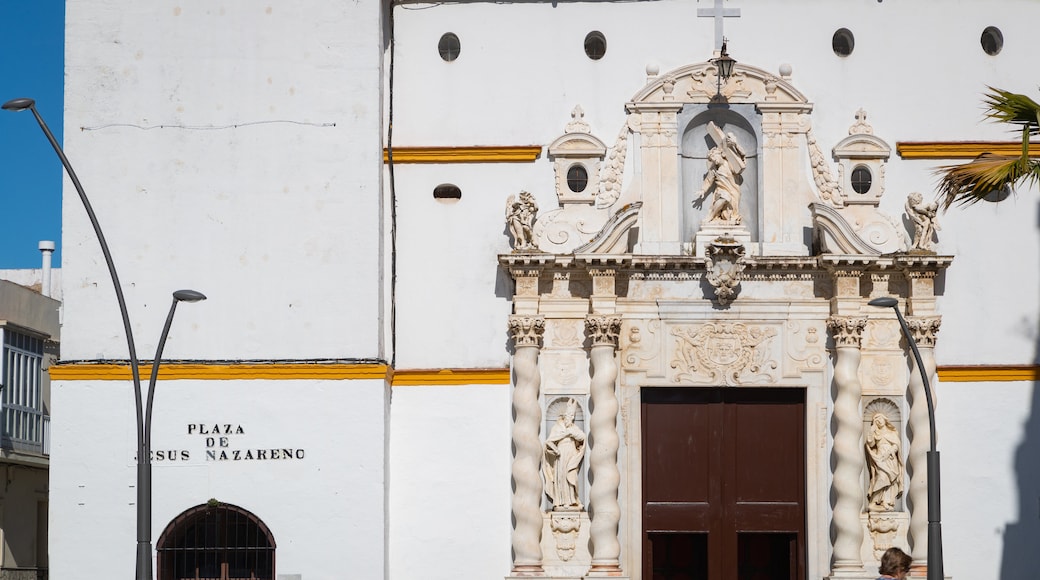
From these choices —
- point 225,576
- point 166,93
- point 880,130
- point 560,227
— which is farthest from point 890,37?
point 225,576

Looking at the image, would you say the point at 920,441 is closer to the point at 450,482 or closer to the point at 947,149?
the point at 947,149

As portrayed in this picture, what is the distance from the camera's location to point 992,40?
2667 centimetres

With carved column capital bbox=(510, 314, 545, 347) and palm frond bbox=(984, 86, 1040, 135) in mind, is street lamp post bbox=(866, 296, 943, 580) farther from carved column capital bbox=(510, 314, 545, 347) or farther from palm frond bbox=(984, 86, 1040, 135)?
carved column capital bbox=(510, 314, 545, 347)

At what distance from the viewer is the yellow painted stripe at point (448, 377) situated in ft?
84.5

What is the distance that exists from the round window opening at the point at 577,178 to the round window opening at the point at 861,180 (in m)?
3.99

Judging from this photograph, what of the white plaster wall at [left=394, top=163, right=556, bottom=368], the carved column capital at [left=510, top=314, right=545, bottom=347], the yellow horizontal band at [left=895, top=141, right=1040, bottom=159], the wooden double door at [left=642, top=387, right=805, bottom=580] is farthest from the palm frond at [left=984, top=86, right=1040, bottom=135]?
the carved column capital at [left=510, top=314, right=545, bottom=347]

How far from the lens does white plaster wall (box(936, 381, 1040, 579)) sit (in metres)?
25.7

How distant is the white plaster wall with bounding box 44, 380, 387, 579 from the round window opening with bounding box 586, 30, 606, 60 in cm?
599

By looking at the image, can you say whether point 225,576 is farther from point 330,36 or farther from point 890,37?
point 890,37

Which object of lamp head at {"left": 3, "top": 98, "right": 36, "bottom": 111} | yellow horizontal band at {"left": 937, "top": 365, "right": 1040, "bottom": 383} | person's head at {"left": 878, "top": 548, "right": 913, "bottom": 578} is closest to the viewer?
person's head at {"left": 878, "top": 548, "right": 913, "bottom": 578}

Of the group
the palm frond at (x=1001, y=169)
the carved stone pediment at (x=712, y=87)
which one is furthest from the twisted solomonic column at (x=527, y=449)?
the palm frond at (x=1001, y=169)

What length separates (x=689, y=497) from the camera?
2597cm

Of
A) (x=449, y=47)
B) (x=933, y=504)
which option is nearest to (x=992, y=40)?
(x=933, y=504)

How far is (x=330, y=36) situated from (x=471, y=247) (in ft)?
12.1
